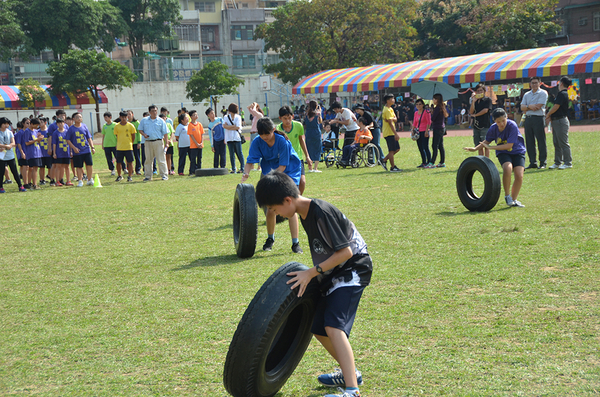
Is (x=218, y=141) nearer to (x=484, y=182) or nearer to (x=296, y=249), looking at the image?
(x=484, y=182)

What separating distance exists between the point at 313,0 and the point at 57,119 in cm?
3242

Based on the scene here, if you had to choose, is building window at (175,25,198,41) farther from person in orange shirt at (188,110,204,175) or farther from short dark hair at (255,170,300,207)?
short dark hair at (255,170,300,207)

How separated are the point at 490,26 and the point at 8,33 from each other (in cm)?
3738

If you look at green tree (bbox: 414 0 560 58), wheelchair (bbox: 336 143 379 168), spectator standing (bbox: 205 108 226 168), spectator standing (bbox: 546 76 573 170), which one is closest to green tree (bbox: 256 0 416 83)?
green tree (bbox: 414 0 560 58)

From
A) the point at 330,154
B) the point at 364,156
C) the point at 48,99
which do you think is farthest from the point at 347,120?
the point at 48,99

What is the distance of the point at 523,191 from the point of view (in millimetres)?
10859

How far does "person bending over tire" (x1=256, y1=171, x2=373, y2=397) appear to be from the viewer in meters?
3.44

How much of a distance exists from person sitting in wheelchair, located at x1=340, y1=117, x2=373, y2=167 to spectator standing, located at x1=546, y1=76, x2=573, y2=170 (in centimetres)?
505

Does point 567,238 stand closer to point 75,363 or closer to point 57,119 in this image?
point 75,363

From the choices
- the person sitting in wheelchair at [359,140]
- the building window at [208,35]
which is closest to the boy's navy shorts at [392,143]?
the person sitting in wheelchair at [359,140]

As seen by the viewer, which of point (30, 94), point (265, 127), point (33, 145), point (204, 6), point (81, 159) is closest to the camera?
point (265, 127)

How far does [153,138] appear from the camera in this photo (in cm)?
1675

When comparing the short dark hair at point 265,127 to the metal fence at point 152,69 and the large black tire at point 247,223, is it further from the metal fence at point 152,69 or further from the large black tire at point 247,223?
the metal fence at point 152,69

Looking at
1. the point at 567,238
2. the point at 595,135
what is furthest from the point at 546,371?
the point at 595,135
